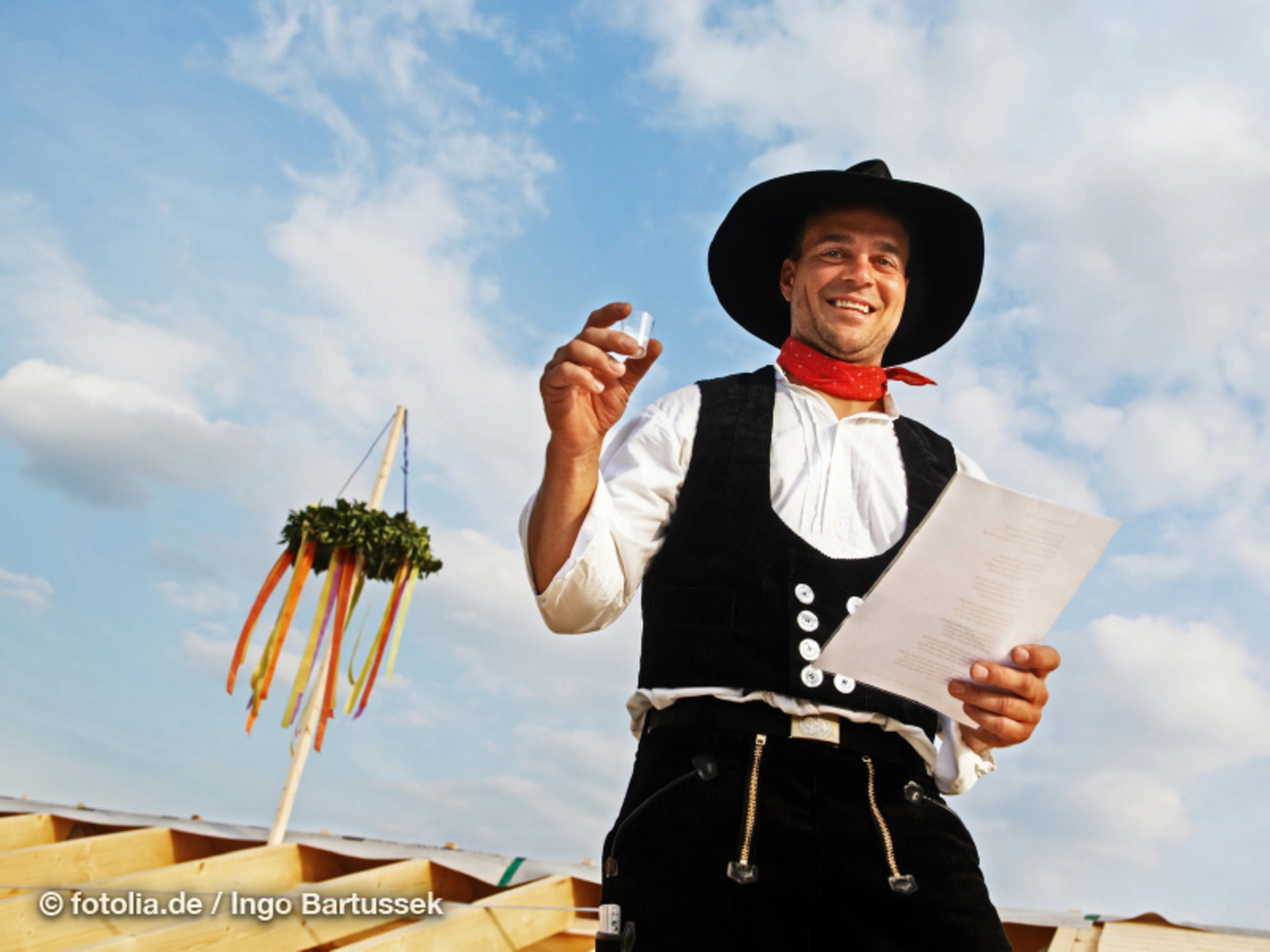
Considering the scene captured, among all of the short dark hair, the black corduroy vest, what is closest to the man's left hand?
the black corduroy vest

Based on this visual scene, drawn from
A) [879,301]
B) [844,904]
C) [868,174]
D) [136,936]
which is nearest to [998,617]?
[844,904]

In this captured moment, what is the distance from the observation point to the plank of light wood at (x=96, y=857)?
13.1 ft

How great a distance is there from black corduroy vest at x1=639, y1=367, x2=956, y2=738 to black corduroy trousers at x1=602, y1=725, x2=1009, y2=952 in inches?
4.1

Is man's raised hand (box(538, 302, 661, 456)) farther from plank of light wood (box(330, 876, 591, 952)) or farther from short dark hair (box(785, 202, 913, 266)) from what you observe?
plank of light wood (box(330, 876, 591, 952))

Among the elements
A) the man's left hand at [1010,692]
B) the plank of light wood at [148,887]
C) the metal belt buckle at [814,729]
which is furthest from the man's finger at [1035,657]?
the plank of light wood at [148,887]

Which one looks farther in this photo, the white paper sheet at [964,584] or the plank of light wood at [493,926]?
the plank of light wood at [493,926]

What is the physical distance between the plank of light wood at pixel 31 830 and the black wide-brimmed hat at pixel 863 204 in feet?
16.2

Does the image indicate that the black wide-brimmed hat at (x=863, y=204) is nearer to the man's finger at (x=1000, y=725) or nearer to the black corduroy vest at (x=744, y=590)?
the black corduroy vest at (x=744, y=590)

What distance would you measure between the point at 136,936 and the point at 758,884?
234cm

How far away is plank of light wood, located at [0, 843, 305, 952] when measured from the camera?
3252 millimetres

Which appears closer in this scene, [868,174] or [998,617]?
[998,617]

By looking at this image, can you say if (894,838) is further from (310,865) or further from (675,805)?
(310,865)

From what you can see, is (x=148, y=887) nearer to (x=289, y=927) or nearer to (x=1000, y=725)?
(x=289, y=927)

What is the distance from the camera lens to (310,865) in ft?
15.1
